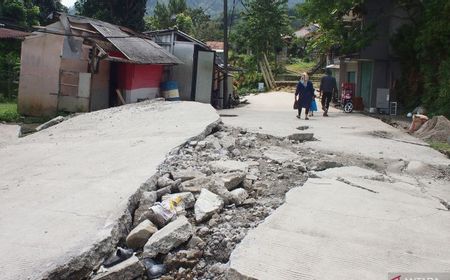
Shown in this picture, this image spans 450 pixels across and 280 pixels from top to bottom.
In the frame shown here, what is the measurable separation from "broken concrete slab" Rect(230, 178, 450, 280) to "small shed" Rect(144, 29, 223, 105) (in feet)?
54.9

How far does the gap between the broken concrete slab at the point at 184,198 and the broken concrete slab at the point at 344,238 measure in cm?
87

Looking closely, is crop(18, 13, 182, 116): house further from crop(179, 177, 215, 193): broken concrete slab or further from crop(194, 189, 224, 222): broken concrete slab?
crop(194, 189, 224, 222): broken concrete slab

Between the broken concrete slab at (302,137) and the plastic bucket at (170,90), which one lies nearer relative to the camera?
the broken concrete slab at (302,137)

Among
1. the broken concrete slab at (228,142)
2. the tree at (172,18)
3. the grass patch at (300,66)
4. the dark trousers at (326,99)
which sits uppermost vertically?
the tree at (172,18)

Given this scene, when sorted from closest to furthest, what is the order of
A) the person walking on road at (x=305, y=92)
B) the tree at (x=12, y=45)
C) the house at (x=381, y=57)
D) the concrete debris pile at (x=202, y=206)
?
the concrete debris pile at (x=202, y=206) < the person walking on road at (x=305, y=92) < the house at (x=381, y=57) < the tree at (x=12, y=45)

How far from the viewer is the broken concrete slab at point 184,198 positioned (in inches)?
178

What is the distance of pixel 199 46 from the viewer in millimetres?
21625

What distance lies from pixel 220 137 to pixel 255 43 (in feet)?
121

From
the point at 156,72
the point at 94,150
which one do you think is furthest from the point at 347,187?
the point at 156,72

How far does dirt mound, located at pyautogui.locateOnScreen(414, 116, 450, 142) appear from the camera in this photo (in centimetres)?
1109

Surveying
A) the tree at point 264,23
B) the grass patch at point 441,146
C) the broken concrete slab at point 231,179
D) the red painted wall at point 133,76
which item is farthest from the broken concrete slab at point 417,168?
the tree at point 264,23

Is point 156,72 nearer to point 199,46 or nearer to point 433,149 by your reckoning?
point 199,46

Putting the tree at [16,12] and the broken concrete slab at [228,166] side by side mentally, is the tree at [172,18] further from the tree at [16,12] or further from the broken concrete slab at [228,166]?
the broken concrete slab at [228,166]

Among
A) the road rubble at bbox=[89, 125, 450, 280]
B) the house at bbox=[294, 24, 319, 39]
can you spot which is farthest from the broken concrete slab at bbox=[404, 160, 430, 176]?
the house at bbox=[294, 24, 319, 39]
